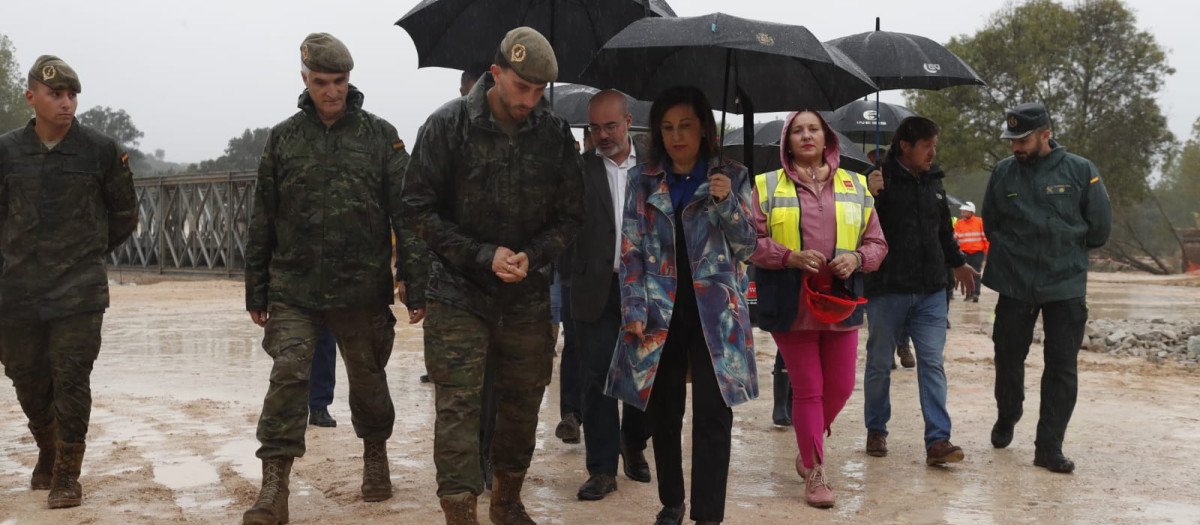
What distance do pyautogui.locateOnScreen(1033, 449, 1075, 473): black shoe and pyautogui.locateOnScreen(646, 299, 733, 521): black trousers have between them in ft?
8.17

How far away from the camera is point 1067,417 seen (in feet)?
20.4

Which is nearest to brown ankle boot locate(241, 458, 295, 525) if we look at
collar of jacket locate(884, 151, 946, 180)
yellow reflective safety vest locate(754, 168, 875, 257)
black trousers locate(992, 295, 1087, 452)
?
yellow reflective safety vest locate(754, 168, 875, 257)

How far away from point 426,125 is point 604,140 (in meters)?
1.33

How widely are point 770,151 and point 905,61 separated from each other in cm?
327

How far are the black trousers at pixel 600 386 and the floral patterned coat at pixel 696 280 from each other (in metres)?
0.71

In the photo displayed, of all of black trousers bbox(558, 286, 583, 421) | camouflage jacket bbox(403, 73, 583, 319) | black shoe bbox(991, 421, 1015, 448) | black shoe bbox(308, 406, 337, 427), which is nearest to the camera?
camouflage jacket bbox(403, 73, 583, 319)

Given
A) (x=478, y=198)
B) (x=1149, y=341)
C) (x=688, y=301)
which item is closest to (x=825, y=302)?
(x=688, y=301)

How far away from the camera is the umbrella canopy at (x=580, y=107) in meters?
8.98

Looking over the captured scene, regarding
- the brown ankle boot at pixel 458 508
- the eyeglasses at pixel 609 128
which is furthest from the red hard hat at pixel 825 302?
the brown ankle boot at pixel 458 508

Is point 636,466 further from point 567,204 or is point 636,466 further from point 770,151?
point 770,151

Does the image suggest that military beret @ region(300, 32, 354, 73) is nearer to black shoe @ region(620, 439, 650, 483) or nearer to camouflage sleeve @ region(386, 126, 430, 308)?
camouflage sleeve @ region(386, 126, 430, 308)

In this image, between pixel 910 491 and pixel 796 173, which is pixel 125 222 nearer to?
pixel 796 173

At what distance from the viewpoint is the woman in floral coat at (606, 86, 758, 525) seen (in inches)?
175

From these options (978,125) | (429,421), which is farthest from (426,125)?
(978,125)
